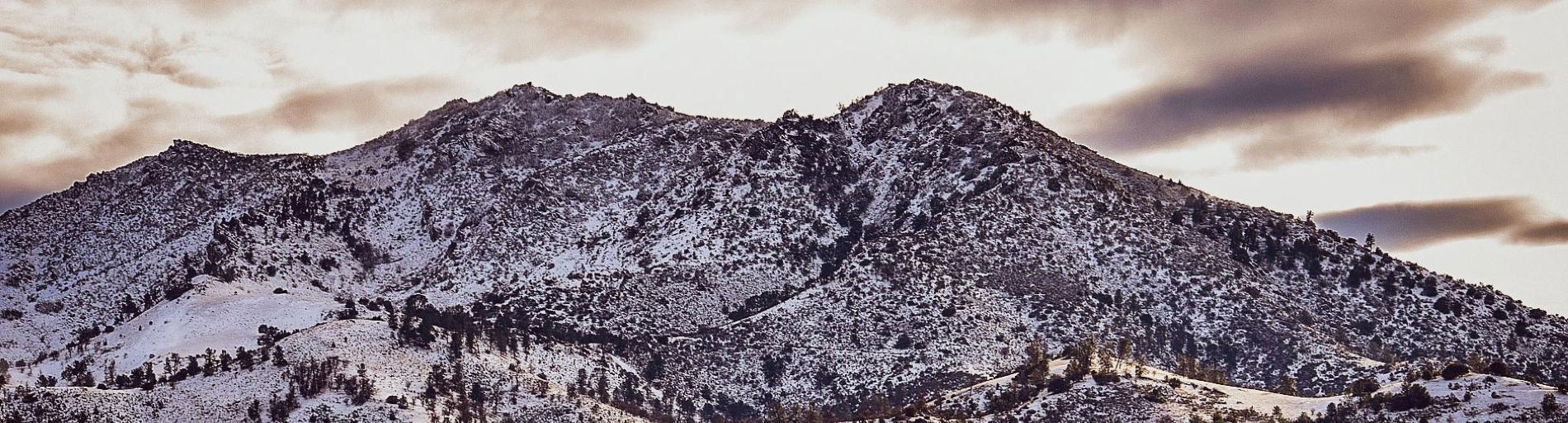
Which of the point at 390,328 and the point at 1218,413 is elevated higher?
the point at 390,328

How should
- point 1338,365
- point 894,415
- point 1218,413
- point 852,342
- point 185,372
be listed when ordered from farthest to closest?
point 852,342, point 1338,365, point 185,372, point 894,415, point 1218,413

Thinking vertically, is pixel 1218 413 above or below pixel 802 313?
below

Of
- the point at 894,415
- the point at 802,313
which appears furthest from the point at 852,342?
the point at 894,415

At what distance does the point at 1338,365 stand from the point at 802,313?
5641 centimetres

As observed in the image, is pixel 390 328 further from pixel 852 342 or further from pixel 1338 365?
pixel 1338 365

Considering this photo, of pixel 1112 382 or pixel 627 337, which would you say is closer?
pixel 1112 382

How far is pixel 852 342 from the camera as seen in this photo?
19025cm

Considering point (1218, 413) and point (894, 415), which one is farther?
point (894, 415)

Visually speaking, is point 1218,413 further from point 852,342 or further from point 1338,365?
point 852,342

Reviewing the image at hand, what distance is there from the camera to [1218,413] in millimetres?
141375

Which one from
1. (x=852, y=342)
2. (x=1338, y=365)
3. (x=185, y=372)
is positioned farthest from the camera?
(x=852, y=342)

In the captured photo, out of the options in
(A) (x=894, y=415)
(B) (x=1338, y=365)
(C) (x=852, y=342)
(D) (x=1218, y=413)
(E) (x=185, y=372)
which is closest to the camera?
(D) (x=1218, y=413)

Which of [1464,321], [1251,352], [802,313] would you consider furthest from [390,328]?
[1464,321]

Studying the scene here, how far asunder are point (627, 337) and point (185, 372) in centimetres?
4908
